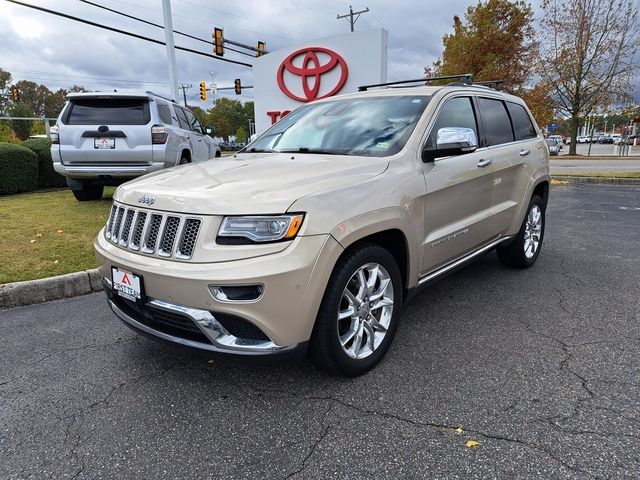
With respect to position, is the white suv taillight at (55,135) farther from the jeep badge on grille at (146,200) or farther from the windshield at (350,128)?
the jeep badge on grille at (146,200)

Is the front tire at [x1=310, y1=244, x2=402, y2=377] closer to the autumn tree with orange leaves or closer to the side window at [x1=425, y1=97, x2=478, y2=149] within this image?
the side window at [x1=425, y1=97, x2=478, y2=149]

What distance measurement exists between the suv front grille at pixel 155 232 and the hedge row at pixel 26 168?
900cm

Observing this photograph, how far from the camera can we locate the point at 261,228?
2.34 meters

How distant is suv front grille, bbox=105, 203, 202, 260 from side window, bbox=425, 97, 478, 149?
1791mm

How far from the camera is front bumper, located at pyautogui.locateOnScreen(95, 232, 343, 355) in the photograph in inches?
88.9

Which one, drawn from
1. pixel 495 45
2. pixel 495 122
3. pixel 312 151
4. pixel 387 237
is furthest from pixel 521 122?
pixel 495 45

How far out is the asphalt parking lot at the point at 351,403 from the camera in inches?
84.7

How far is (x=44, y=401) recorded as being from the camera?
2.70 meters

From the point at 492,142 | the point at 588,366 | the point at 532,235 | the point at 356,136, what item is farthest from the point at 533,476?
the point at 532,235

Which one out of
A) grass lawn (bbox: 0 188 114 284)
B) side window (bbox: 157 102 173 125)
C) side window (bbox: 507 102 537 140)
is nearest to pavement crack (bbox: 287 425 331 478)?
grass lawn (bbox: 0 188 114 284)

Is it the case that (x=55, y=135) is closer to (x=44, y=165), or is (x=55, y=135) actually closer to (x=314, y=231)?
(x=44, y=165)

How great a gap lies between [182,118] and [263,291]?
25.6ft

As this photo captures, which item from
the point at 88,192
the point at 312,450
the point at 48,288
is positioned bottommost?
the point at 312,450

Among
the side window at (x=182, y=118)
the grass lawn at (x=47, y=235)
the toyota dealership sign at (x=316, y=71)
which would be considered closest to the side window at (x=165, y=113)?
the side window at (x=182, y=118)
